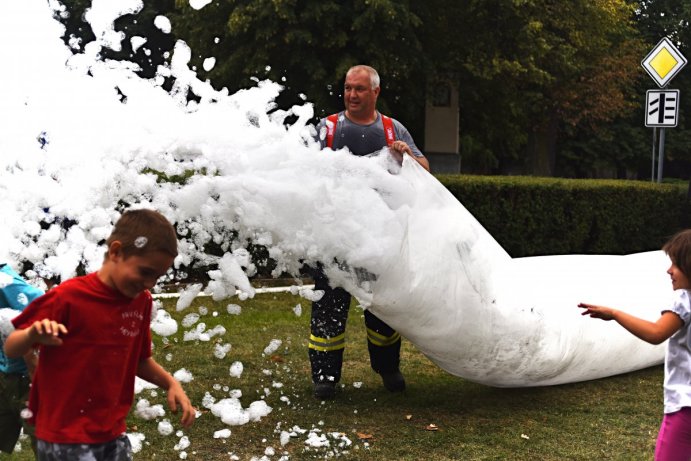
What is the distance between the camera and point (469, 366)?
5129 millimetres

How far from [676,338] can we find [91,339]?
222 centimetres

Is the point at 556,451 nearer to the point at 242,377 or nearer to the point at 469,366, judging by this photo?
the point at 469,366

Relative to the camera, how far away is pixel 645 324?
3428mm

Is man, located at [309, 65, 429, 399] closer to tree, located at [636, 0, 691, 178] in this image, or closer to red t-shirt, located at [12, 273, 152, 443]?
red t-shirt, located at [12, 273, 152, 443]

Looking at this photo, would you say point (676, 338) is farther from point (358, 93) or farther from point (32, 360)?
point (358, 93)

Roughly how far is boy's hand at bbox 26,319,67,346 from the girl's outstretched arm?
A: 1.93m

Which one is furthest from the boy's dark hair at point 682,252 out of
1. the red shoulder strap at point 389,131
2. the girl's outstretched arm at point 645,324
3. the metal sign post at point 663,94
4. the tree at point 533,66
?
the tree at point 533,66

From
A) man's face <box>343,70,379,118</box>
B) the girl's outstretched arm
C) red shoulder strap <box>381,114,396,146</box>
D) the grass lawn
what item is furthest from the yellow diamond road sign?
the girl's outstretched arm

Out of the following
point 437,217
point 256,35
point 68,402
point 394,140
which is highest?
point 256,35

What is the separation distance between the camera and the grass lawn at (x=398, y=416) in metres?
4.59

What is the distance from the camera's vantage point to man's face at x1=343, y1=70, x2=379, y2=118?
5.40m

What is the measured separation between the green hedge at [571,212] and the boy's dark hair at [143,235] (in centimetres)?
906

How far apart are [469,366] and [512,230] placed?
7.14m

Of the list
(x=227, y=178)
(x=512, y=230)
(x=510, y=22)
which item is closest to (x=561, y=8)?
(x=510, y=22)
